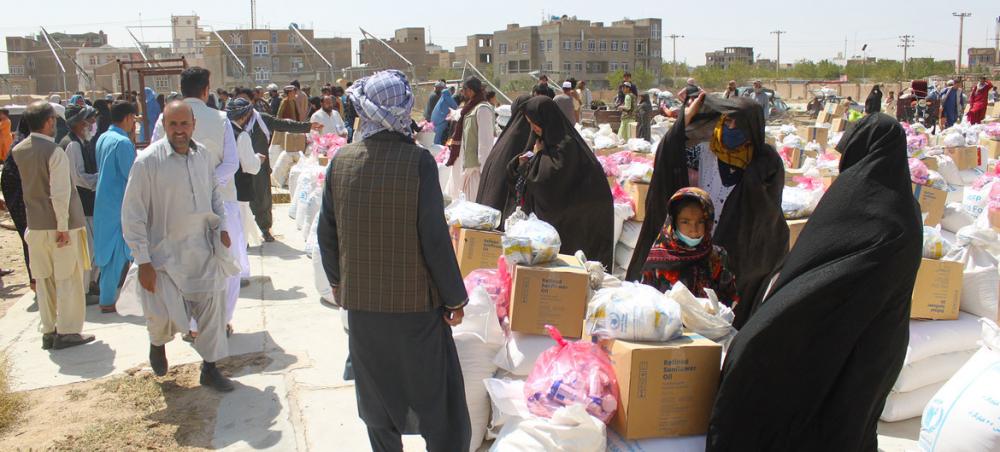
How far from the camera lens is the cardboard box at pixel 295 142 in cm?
1085

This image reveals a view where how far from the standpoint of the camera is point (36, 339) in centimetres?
505

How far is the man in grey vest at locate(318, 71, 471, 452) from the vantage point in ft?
8.34

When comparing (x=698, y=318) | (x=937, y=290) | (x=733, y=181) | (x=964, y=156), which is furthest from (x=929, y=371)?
(x=964, y=156)

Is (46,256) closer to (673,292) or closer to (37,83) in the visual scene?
(673,292)

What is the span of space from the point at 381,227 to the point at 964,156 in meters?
7.83

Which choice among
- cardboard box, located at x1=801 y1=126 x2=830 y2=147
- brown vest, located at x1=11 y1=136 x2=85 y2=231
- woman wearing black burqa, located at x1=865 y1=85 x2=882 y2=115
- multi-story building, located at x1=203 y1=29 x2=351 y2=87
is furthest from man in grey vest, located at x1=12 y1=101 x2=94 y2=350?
multi-story building, located at x1=203 y1=29 x2=351 y2=87

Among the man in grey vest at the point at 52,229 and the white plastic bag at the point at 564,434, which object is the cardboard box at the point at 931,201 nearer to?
the white plastic bag at the point at 564,434

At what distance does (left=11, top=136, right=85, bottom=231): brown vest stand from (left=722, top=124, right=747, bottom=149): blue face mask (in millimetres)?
3718

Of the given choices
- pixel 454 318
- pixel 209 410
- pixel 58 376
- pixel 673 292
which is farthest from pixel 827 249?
pixel 58 376

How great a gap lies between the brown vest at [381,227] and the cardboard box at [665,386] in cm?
70

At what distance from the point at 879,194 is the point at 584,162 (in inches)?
92.3

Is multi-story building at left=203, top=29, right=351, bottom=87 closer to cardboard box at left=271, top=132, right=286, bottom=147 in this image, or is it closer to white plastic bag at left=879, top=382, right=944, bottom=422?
cardboard box at left=271, top=132, right=286, bottom=147

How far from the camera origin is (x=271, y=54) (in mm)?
49562

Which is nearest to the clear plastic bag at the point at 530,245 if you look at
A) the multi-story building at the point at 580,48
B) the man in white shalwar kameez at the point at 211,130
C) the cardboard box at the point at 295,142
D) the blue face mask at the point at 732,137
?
the blue face mask at the point at 732,137
